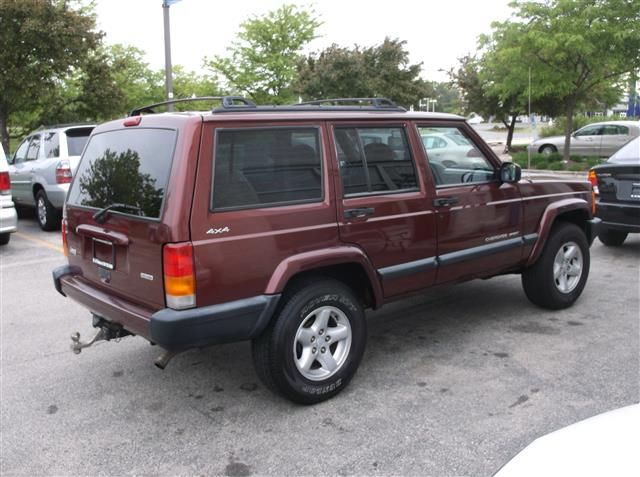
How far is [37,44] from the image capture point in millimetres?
14188

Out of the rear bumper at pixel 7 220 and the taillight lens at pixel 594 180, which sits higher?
the taillight lens at pixel 594 180

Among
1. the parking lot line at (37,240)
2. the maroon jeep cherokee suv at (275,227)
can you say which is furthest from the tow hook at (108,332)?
the parking lot line at (37,240)

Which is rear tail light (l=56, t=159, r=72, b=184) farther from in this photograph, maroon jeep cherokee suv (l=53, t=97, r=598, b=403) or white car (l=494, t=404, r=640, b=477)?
white car (l=494, t=404, r=640, b=477)

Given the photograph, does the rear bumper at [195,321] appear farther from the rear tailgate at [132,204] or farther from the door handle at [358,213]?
the door handle at [358,213]

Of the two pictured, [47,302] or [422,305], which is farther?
[47,302]

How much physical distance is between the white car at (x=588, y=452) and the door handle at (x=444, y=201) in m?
2.36

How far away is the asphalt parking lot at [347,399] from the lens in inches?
125

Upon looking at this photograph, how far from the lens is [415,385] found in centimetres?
397

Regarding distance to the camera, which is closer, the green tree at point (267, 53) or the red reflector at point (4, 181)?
the red reflector at point (4, 181)

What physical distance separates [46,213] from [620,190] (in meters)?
8.86

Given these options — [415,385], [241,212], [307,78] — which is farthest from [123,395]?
[307,78]

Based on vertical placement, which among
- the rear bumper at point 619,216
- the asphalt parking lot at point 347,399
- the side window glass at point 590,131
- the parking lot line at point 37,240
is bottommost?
the asphalt parking lot at point 347,399

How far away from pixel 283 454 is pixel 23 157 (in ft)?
33.3

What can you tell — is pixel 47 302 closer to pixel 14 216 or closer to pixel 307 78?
pixel 14 216
